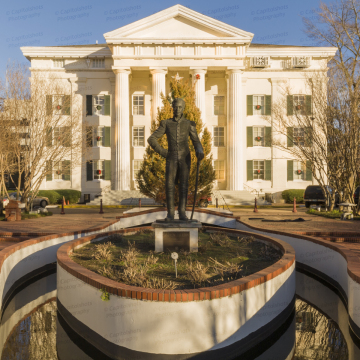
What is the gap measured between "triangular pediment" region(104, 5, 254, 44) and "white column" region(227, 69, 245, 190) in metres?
3.11

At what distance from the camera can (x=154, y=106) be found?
34.4 m

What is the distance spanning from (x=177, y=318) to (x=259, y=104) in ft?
113

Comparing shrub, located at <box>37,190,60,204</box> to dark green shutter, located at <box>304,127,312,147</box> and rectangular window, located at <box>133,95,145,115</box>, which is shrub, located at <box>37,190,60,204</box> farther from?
dark green shutter, located at <box>304,127,312,147</box>

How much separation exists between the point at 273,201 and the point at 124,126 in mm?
14442

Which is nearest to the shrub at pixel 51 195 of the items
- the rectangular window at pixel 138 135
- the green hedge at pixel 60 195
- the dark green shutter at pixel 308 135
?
the green hedge at pixel 60 195

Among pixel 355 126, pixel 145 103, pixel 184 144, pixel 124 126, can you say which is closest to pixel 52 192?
pixel 124 126

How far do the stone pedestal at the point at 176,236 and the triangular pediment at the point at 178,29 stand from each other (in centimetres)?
2887

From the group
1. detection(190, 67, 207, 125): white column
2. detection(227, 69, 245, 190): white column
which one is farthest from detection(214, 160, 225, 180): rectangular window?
detection(190, 67, 207, 125): white column

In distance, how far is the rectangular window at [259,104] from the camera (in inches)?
1465

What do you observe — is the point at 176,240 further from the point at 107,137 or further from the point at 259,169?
the point at 107,137

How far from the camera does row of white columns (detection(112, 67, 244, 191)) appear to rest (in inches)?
1363

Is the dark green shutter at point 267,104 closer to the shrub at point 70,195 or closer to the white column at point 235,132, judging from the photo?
the white column at point 235,132

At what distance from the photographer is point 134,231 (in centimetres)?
1138

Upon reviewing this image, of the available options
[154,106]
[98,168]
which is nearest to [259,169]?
[154,106]
